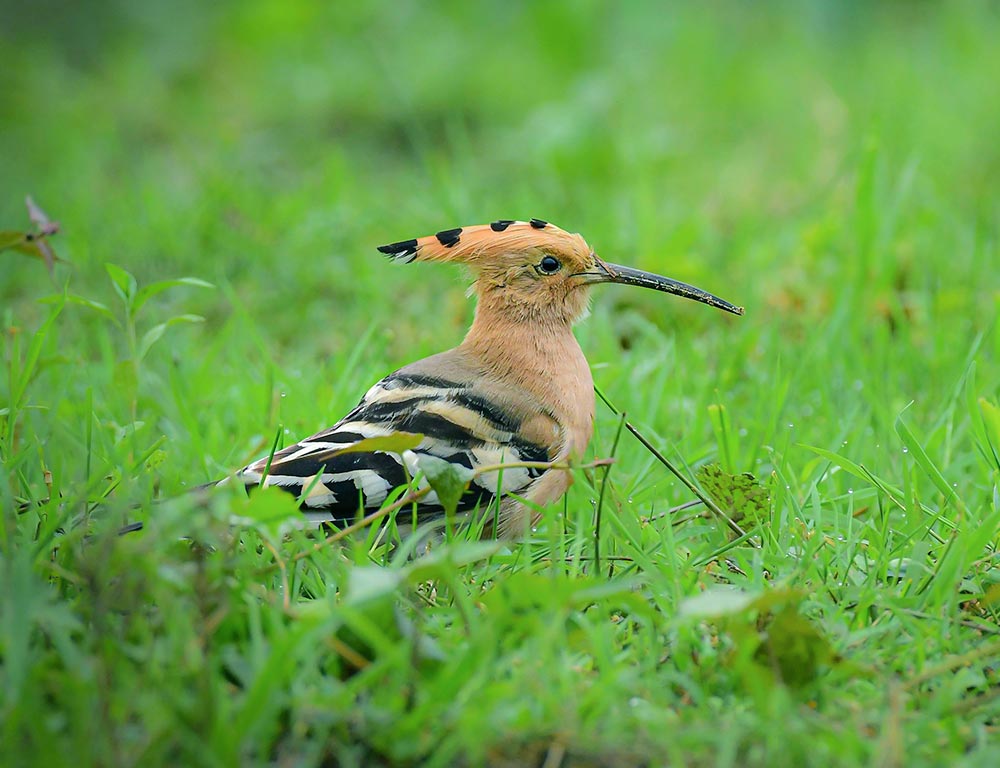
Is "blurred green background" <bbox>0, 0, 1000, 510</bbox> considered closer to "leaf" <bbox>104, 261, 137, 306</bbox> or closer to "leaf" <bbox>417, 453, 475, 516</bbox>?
"leaf" <bbox>104, 261, 137, 306</bbox>

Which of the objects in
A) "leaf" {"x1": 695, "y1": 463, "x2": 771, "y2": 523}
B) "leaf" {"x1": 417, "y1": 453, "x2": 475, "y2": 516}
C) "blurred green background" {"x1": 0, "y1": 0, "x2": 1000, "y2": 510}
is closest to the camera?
"leaf" {"x1": 417, "y1": 453, "x2": 475, "y2": 516}

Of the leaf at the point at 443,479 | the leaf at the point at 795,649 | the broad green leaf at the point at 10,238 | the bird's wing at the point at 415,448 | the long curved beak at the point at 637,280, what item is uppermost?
the broad green leaf at the point at 10,238

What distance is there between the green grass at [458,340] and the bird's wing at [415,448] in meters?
0.12

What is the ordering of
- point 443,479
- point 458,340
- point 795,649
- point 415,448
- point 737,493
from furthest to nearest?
point 458,340 < point 415,448 < point 737,493 < point 443,479 < point 795,649

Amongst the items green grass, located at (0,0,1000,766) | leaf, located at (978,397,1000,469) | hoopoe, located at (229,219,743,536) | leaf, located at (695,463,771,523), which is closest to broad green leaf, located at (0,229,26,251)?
green grass, located at (0,0,1000,766)

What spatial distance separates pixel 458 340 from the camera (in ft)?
11.7

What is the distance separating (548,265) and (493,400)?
38cm

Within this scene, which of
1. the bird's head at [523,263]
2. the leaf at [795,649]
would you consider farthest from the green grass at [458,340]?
the bird's head at [523,263]

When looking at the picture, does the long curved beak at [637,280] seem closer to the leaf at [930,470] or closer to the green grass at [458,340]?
the green grass at [458,340]

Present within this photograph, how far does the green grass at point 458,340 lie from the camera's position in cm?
162

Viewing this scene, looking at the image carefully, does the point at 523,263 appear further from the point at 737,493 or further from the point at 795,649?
the point at 795,649

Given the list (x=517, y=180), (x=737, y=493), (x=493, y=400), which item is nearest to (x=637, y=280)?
(x=493, y=400)

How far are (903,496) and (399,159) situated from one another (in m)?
3.64

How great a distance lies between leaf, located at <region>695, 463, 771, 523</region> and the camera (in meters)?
2.21
